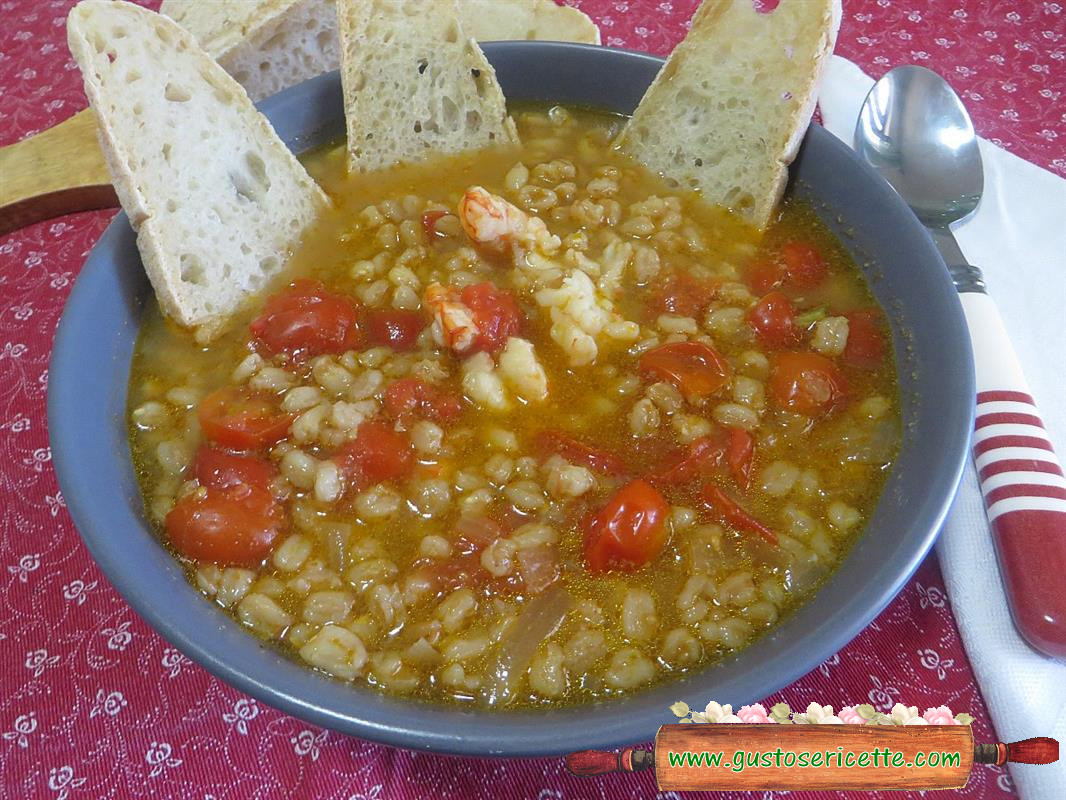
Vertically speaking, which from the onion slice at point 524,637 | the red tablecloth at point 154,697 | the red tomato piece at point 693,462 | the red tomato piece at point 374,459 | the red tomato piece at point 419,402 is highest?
the red tomato piece at point 693,462

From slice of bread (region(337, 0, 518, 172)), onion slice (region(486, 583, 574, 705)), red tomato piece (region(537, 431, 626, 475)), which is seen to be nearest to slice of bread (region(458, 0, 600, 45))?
slice of bread (region(337, 0, 518, 172))

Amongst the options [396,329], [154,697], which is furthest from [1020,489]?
[154,697]

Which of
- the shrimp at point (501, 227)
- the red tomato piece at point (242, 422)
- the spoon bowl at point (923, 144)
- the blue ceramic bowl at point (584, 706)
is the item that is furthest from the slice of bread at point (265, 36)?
the spoon bowl at point (923, 144)

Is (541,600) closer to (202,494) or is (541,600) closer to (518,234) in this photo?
(202,494)

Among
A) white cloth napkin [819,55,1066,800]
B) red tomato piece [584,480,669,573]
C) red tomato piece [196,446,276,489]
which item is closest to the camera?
white cloth napkin [819,55,1066,800]

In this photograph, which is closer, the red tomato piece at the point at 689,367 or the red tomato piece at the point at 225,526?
the red tomato piece at the point at 225,526

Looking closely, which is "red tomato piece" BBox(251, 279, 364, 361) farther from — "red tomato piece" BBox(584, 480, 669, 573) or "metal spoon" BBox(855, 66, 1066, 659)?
"metal spoon" BBox(855, 66, 1066, 659)

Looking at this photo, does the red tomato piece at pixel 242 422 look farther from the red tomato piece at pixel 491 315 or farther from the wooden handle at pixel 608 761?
the wooden handle at pixel 608 761

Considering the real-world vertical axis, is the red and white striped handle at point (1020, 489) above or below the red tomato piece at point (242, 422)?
above
